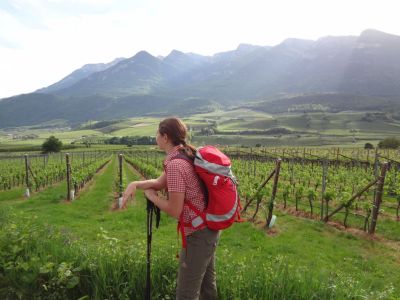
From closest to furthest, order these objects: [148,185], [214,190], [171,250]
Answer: [214,190]
[148,185]
[171,250]

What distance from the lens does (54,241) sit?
4926mm

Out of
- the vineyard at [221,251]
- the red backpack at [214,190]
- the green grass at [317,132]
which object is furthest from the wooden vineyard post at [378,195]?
the green grass at [317,132]

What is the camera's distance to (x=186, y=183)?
3.14 m

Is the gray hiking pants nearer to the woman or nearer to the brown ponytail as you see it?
the woman

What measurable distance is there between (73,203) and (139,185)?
13754mm

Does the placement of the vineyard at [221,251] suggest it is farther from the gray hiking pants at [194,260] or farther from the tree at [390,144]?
the tree at [390,144]

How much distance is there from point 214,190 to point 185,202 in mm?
336

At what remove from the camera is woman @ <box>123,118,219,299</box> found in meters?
3.09

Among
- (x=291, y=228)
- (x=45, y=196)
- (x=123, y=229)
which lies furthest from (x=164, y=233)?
(x=45, y=196)

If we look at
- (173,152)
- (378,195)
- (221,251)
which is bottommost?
(221,251)

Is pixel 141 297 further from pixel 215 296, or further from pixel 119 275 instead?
pixel 215 296

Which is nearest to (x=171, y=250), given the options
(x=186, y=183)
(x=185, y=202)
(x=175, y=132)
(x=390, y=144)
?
(x=185, y=202)

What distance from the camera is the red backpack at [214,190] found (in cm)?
311

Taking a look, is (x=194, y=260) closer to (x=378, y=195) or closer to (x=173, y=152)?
(x=173, y=152)
